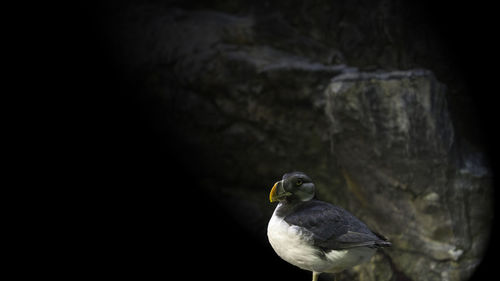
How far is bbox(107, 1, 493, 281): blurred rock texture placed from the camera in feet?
8.48

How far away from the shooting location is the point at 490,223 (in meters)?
2.61

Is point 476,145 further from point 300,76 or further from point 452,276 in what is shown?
point 300,76

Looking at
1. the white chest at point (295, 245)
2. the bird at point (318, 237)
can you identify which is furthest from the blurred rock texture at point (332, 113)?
the white chest at point (295, 245)

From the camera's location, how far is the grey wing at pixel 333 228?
5.74 feet

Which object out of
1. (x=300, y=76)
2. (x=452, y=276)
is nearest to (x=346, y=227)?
(x=452, y=276)

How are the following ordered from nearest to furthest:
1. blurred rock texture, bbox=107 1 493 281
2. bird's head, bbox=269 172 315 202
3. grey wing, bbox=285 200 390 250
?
1. grey wing, bbox=285 200 390 250
2. bird's head, bbox=269 172 315 202
3. blurred rock texture, bbox=107 1 493 281

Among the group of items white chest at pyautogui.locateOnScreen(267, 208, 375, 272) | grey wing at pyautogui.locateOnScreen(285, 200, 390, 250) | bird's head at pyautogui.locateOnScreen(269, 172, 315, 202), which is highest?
bird's head at pyautogui.locateOnScreen(269, 172, 315, 202)

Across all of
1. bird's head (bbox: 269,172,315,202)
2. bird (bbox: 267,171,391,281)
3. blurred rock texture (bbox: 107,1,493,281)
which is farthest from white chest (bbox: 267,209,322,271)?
blurred rock texture (bbox: 107,1,493,281)

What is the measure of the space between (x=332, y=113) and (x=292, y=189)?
1.09 meters

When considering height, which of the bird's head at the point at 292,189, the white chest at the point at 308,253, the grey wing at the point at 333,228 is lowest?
the white chest at the point at 308,253

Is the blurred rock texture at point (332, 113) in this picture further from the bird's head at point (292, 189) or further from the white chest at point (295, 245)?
the white chest at point (295, 245)

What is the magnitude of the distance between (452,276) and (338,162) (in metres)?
0.97

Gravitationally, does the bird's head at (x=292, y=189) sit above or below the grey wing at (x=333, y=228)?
above

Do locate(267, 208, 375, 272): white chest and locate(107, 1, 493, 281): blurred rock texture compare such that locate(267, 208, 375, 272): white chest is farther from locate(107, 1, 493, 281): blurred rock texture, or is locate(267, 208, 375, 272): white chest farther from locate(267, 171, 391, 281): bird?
locate(107, 1, 493, 281): blurred rock texture
